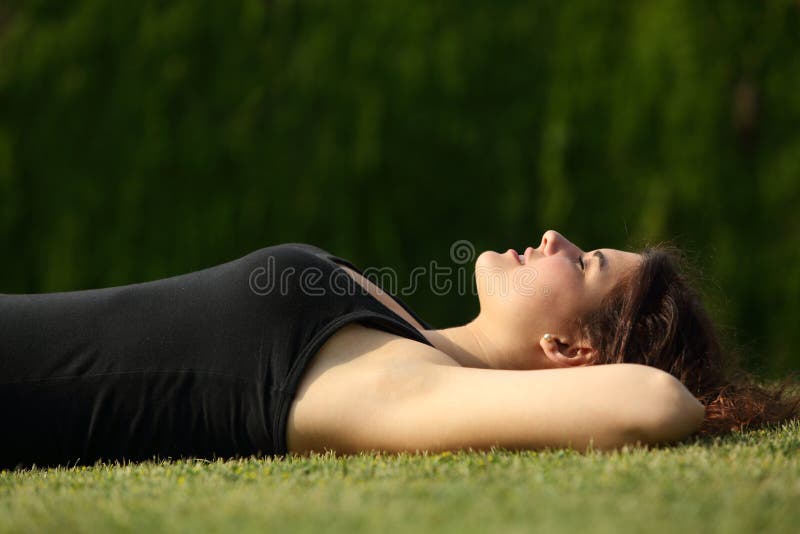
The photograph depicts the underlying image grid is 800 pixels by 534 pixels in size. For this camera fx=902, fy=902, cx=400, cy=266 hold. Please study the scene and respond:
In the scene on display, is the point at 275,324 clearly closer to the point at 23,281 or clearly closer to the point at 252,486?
the point at 252,486

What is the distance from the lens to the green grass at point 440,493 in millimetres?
1506

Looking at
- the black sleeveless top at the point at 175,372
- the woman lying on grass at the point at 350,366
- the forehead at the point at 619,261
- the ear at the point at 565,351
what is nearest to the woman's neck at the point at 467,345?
the woman lying on grass at the point at 350,366

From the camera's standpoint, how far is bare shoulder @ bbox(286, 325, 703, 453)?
2.13 metres

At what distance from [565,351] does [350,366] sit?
71 centimetres

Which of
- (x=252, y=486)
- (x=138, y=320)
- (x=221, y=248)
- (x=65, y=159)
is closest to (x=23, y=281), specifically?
(x=65, y=159)

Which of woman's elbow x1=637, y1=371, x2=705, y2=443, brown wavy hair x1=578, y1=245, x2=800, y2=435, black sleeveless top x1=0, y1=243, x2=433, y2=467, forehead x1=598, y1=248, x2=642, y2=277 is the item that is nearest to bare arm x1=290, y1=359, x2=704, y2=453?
woman's elbow x1=637, y1=371, x2=705, y2=443

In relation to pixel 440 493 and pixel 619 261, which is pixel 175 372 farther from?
pixel 619 261

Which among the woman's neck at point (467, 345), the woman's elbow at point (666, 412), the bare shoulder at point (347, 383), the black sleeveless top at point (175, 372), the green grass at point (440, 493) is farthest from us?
the woman's neck at point (467, 345)

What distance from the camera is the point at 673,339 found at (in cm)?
267

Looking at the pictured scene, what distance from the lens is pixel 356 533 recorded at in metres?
1.45

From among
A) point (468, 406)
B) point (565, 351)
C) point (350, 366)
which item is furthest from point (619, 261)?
point (350, 366)

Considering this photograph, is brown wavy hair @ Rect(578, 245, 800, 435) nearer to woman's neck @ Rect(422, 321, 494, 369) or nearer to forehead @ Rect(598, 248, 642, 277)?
forehead @ Rect(598, 248, 642, 277)

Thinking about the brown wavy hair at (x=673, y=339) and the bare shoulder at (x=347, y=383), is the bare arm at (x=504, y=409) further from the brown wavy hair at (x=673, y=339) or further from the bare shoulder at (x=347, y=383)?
the brown wavy hair at (x=673, y=339)

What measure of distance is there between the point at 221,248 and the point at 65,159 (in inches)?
42.8
